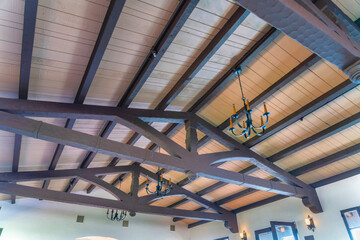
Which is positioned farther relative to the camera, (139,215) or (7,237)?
(139,215)

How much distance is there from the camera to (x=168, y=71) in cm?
430

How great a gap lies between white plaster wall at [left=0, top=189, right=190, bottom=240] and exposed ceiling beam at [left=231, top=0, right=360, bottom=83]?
9.38 m

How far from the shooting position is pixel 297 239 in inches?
268

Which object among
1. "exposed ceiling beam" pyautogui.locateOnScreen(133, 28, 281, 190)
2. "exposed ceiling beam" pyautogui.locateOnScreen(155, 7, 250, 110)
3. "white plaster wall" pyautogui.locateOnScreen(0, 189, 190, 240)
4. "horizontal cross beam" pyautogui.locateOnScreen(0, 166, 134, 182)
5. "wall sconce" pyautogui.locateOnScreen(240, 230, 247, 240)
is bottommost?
"wall sconce" pyautogui.locateOnScreen(240, 230, 247, 240)

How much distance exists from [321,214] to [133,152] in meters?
5.52

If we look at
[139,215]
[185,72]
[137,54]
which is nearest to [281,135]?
[185,72]

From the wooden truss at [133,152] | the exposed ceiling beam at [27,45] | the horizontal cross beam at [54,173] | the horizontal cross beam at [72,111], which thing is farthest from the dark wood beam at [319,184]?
the exposed ceiling beam at [27,45]

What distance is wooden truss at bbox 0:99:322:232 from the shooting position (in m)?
3.59

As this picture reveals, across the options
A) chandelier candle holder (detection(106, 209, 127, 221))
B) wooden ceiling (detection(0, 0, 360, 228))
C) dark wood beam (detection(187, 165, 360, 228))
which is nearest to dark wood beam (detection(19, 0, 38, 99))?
wooden ceiling (detection(0, 0, 360, 228))

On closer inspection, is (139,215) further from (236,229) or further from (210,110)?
(210,110)

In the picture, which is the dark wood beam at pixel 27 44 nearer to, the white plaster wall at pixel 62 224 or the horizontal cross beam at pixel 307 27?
the horizontal cross beam at pixel 307 27

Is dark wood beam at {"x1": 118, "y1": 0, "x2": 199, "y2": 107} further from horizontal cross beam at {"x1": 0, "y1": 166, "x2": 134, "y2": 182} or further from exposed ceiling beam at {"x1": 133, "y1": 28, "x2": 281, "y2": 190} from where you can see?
horizontal cross beam at {"x1": 0, "y1": 166, "x2": 134, "y2": 182}

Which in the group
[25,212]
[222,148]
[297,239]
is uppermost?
[222,148]

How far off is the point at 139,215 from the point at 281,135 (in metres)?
7.11
